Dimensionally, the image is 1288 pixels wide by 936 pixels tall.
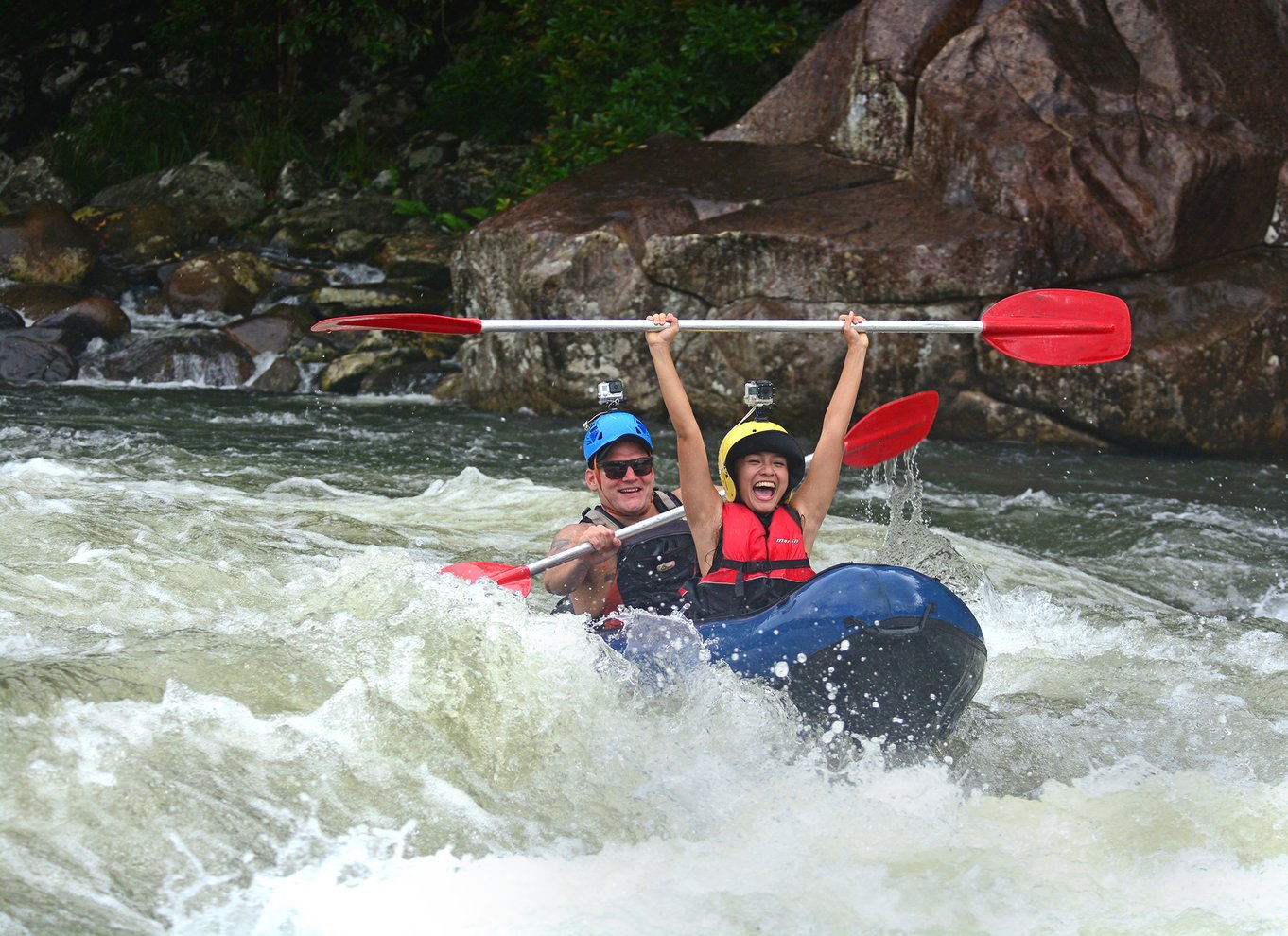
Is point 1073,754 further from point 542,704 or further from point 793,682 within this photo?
point 542,704

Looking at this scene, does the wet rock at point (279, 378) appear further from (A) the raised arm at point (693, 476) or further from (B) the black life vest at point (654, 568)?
(A) the raised arm at point (693, 476)

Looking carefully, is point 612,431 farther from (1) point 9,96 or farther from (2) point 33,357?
(1) point 9,96

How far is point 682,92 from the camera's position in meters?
12.3

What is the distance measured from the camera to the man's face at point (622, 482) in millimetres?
4504

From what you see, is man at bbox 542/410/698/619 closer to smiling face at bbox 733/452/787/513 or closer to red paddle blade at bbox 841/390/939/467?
smiling face at bbox 733/452/787/513

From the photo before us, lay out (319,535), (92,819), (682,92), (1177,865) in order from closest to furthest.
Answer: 1. (92,819)
2. (1177,865)
3. (319,535)
4. (682,92)

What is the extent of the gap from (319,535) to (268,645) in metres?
2.28

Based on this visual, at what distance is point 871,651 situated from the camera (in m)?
3.42

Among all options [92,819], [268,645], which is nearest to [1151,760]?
[268,645]

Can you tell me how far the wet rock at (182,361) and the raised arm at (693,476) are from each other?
8017 mm

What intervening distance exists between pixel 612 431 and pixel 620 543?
15.5 inches

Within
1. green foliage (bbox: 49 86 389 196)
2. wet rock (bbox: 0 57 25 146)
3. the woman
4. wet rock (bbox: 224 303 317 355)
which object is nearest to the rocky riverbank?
wet rock (bbox: 224 303 317 355)

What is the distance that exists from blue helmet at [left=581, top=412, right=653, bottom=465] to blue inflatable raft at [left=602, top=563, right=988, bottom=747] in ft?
3.37

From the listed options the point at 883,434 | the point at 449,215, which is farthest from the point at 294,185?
the point at 883,434
